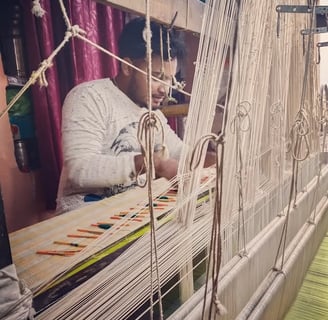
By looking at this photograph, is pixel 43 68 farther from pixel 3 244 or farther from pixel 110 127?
pixel 110 127

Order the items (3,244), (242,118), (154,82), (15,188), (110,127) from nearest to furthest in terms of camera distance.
A: (3,244), (242,118), (15,188), (110,127), (154,82)

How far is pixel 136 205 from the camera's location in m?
1.21

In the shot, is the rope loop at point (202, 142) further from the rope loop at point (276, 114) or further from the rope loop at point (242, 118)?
the rope loop at point (276, 114)

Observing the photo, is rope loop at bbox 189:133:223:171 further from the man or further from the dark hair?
the dark hair

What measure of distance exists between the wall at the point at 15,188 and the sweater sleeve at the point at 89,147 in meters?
0.16

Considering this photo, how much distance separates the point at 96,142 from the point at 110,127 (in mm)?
114

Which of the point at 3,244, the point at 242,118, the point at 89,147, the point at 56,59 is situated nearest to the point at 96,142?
the point at 89,147

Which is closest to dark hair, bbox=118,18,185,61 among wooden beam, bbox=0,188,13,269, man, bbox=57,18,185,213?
man, bbox=57,18,185,213

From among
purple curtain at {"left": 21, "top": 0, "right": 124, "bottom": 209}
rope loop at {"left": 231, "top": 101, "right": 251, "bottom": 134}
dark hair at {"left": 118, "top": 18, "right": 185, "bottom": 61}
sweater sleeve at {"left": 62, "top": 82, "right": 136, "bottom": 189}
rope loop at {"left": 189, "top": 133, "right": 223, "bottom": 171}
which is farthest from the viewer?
dark hair at {"left": 118, "top": 18, "right": 185, "bottom": 61}

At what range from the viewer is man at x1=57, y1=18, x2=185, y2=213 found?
1.27 metres

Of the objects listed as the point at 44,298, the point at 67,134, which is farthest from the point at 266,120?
the point at 44,298

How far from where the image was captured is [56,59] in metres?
1.19

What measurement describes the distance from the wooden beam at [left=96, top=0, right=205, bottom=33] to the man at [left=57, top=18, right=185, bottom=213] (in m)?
0.09

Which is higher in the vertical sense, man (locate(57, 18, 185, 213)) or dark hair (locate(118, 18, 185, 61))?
dark hair (locate(118, 18, 185, 61))
